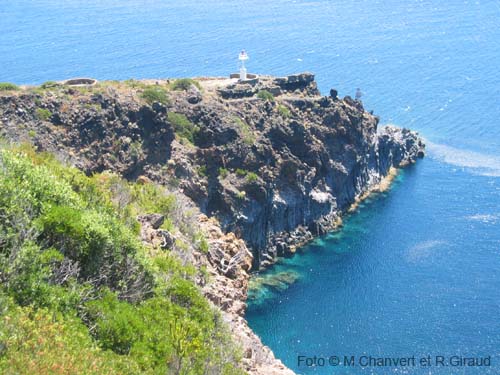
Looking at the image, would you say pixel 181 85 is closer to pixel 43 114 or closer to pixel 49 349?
pixel 43 114

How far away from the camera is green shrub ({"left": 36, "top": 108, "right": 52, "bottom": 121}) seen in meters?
69.1

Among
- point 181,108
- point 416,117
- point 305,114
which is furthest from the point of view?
point 416,117

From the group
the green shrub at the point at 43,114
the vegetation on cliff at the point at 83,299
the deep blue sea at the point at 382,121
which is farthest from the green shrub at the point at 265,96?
the vegetation on cliff at the point at 83,299

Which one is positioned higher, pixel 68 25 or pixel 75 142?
pixel 68 25

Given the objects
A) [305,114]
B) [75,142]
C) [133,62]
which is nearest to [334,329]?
[75,142]

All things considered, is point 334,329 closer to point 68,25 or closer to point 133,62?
point 133,62

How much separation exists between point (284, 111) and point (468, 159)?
38.5 m

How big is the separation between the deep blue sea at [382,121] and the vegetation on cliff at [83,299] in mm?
30285

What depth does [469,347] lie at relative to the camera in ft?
197

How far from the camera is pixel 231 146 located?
272ft

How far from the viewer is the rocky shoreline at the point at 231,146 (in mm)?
68812

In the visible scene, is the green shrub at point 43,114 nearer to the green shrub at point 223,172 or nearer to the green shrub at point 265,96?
the green shrub at point 223,172

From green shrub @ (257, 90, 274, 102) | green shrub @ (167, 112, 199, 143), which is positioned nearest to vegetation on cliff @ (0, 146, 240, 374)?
green shrub @ (167, 112, 199, 143)

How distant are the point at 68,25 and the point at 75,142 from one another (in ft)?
414
